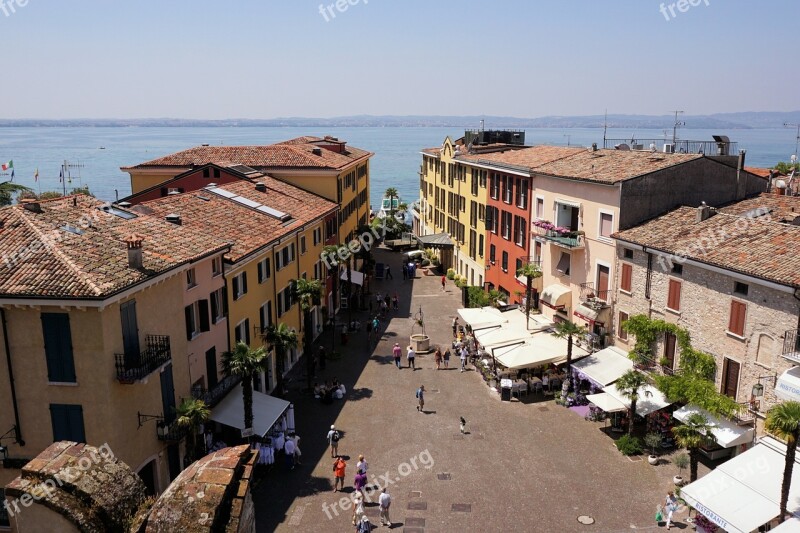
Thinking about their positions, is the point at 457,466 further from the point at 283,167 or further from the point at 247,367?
the point at 283,167

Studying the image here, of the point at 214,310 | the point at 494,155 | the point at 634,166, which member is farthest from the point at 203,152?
the point at 634,166

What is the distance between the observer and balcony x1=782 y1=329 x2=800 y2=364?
22070 millimetres

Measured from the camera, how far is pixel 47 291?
60.1ft

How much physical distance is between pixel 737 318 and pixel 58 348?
24.2 m

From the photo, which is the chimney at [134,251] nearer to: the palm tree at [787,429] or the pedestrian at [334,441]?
the pedestrian at [334,441]

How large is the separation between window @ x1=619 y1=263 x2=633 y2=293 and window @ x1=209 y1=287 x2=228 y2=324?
1949 centimetres

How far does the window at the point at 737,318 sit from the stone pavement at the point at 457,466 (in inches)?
247

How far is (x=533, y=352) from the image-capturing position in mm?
34469

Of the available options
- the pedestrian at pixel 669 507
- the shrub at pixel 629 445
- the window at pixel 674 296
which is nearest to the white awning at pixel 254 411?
the shrub at pixel 629 445

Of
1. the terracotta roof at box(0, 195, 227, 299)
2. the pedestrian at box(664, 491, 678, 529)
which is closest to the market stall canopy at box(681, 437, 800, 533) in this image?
the pedestrian at box(664, 491, 678, 529)

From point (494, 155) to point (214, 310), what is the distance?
112 ft

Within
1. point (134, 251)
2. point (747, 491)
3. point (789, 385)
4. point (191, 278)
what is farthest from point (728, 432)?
point (134, 251)

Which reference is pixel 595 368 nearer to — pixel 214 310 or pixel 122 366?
pixel 214 310

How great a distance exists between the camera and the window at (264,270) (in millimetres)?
32438
